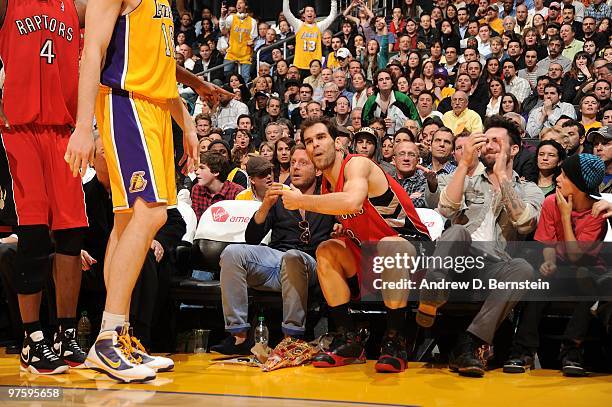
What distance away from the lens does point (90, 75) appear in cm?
394

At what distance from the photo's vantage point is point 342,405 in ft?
11.3

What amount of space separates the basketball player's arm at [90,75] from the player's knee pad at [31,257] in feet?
1.64

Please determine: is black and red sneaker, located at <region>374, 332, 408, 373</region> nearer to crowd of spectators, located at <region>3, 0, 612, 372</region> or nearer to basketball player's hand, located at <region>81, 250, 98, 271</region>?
crowd of spectators, located at <region>3, 0, 612, 372</region>

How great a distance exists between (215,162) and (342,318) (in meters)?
2.38

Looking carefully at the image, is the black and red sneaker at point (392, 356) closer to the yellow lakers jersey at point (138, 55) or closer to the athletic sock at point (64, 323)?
the athletic sock at point (64, 323)

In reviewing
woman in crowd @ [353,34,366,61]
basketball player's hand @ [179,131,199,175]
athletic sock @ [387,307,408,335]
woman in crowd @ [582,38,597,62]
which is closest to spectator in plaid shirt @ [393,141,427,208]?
athletic sock @ [387,307,408,335]

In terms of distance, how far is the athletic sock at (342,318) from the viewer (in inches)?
194

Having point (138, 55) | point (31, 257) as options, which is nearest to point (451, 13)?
point (138, 55)

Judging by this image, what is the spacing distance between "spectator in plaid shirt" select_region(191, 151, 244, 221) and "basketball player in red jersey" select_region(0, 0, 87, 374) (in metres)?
2.45

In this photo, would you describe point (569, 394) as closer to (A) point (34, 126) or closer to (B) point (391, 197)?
(B) point (391, 197)

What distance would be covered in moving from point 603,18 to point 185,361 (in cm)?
910

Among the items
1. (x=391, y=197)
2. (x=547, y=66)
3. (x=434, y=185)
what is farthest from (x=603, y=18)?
(x=391, y=197)

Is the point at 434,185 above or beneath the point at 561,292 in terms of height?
above

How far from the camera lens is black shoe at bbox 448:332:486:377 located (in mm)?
4480
